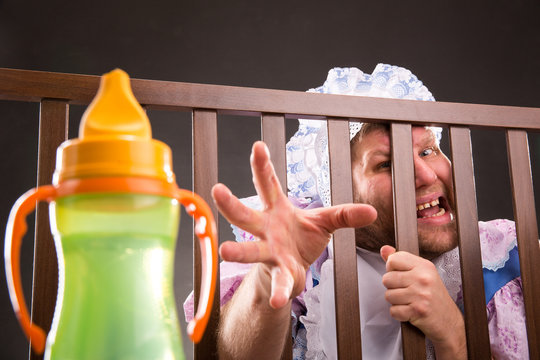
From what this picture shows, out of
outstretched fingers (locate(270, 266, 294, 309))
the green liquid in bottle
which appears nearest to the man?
outstretched fingers (locate(270, 266, 294, 309))

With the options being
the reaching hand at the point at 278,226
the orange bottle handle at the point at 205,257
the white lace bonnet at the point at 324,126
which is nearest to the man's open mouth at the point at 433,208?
the white lace bonnet at the point at 324,126

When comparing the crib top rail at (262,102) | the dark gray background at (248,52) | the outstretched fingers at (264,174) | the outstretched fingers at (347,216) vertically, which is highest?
the dark gray background at (248,52)

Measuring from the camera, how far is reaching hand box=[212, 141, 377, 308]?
0.49 meters

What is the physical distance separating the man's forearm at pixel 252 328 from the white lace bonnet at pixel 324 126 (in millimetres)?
462

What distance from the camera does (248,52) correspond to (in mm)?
2449

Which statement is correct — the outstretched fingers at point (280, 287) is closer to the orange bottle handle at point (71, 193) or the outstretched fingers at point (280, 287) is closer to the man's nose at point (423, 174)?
the orange bottle handle at point (71, 193)

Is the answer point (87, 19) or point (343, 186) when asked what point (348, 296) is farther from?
point (87, 19)

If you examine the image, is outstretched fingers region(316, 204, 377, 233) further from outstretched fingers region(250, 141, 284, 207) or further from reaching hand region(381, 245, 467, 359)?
reaching hand region(381, 245, 467, 359)

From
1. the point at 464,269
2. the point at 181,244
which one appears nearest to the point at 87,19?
the point at 181,244

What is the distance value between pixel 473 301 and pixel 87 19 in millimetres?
2004

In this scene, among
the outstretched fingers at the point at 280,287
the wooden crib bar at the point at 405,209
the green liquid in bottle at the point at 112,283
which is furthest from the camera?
the wooden crib bar at the point at 405,209

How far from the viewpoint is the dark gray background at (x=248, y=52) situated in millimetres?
2191

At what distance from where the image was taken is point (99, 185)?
34cm

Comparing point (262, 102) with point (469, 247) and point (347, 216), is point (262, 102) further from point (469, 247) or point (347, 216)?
point (469, 247)
